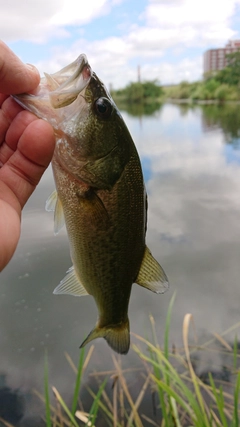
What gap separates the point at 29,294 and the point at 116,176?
4490mm

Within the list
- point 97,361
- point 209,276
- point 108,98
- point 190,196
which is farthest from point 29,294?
point 190,196

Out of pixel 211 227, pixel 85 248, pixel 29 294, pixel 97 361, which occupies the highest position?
pixel 85 248

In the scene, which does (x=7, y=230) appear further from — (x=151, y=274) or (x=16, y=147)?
(x=151, y=274)

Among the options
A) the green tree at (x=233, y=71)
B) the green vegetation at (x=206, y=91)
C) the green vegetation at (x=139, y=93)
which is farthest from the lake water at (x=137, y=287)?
the green vegetation at (x=139, y=93)

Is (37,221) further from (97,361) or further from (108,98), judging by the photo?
(108,98)

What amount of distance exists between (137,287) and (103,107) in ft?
14.4

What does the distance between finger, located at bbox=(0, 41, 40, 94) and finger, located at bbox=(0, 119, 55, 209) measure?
0.57 ft

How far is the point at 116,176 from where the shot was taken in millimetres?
1561

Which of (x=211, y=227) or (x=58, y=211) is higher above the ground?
(x=58, y=211)

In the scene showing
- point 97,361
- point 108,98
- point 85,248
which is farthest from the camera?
point 97,361

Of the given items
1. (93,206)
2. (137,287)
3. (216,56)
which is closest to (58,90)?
(93,206)

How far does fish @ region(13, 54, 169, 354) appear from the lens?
58.8 inches

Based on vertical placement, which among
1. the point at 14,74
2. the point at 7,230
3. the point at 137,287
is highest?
the point at 14,74

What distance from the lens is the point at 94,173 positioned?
1.56 metres
